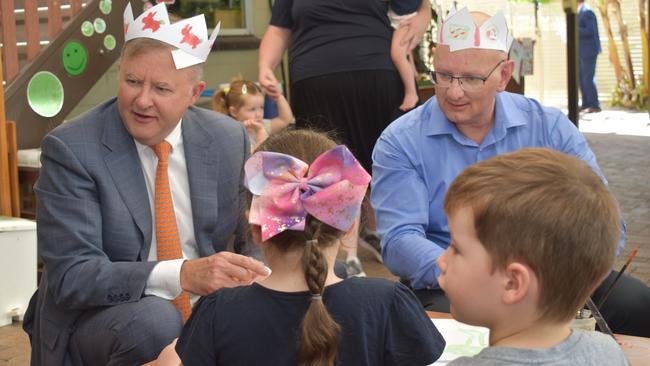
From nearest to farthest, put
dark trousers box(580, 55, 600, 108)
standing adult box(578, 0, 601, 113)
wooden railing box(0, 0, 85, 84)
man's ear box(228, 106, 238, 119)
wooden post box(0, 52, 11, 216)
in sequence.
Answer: wooden post box(0, 52, 11, 216)
man's ear box(228, 106, 238, 119)
wooden railing box(0, 0, 85, 84)
standing adult box(578, 0, 601, 113)
dark trousers box(580, 55, 600, 108)

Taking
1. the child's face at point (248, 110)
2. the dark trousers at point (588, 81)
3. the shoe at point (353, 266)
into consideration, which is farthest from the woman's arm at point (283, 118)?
the dark trousers at point (588, 81)

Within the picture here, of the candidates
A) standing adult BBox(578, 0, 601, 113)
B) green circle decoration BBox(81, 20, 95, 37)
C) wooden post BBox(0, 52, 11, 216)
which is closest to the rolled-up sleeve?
wooden post BBox(0, 52, 11, 216)

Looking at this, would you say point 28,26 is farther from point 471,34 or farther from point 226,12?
point 471,34

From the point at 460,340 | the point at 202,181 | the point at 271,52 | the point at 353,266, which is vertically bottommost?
the point at 353,266

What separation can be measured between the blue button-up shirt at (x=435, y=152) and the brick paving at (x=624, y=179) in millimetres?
1923

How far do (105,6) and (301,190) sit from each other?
508 cm

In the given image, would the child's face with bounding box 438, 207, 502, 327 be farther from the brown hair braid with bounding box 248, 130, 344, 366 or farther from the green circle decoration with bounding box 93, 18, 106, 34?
the green circle decoration with bounding box 93, 18, 106, 34

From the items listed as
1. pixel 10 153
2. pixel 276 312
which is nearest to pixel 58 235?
pixel 276 312

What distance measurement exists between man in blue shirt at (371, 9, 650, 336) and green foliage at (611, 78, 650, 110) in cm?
1199

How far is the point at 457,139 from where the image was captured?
2.97 meters

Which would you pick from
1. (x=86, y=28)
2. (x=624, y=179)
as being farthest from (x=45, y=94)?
(x=624, y=179)

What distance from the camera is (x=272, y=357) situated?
1859mm

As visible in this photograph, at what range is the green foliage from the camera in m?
14.5

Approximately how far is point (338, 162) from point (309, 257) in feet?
0.65
